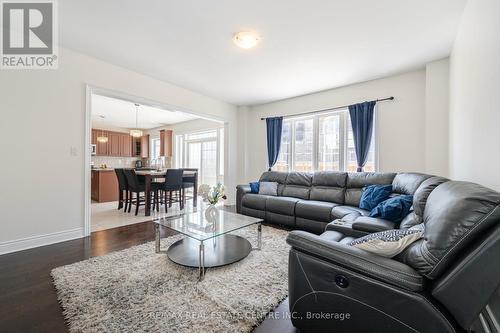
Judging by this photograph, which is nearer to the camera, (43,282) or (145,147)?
(43,282)

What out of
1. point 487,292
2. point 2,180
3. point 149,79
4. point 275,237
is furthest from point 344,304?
point 149,79

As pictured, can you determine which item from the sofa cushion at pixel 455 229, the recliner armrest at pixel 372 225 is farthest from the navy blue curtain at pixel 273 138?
the sofa cushion at pixel 455 229

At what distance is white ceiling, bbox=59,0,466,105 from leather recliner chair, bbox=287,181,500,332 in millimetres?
2086

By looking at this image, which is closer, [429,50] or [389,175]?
[429,50]

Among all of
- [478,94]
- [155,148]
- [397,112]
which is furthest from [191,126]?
[478,94]

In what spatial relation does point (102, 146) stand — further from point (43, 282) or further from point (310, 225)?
point (310, 225)

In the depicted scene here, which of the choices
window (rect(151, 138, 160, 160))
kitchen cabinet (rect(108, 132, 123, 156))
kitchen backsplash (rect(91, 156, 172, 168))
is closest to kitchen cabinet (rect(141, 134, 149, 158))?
window (rect(151, 138, 160, 160))

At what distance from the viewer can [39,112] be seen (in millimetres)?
2783

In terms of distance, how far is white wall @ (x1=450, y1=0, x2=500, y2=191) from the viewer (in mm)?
1416

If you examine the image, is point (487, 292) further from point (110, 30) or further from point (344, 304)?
point (110, 30)

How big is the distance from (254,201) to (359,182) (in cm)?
184

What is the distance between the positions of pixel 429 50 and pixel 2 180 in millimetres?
5658

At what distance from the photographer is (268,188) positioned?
430 centimetres

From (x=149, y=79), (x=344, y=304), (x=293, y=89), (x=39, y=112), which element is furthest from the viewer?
(x=293, y=89)
